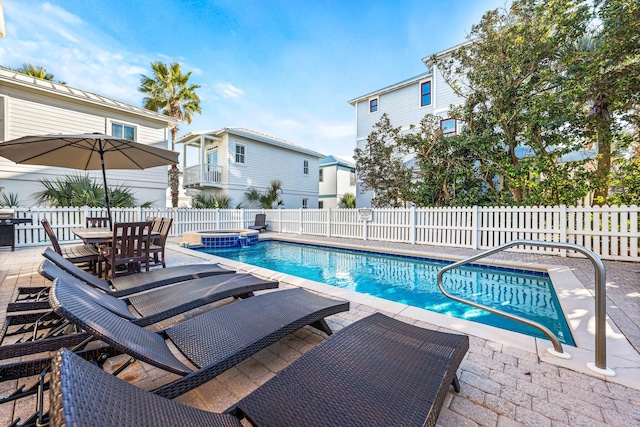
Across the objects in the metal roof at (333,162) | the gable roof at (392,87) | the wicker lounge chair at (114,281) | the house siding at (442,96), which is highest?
the gable roof at (392,87)

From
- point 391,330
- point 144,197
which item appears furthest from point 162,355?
point 144,197

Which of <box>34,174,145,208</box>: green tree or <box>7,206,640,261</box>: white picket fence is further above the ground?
<box>34,174,145,208</box>: green tree

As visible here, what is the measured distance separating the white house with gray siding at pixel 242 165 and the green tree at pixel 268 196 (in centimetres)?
26

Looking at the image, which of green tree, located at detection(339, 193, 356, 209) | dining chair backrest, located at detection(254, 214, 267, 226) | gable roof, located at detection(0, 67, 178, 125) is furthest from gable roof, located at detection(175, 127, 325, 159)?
dining chair backrest, located at detection(254, 214, 267, 226)

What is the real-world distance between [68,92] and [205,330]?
1387 centimetres

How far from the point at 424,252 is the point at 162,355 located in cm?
722

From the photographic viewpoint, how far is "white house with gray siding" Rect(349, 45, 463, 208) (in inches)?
547

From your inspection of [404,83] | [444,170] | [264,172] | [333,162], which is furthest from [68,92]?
[333,162]

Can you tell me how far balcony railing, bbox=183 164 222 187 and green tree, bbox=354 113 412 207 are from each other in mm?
8355

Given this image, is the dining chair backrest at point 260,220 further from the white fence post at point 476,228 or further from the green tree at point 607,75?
the green tree at point 607,75

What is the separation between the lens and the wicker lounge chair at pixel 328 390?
2.58 ft

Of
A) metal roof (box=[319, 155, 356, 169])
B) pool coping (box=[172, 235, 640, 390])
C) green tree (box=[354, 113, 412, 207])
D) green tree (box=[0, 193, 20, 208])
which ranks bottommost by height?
pool coping (box=[172, 235, 640, 390])

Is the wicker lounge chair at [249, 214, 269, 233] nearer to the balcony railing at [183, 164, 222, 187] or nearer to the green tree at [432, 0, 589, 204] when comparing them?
the balcony railing at [183, 164, 222, 187]

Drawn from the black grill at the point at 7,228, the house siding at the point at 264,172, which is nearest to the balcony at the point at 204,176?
the house siding at the point at 264,172
